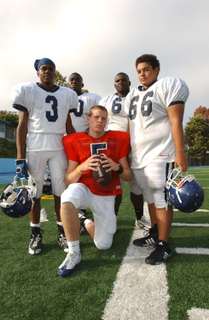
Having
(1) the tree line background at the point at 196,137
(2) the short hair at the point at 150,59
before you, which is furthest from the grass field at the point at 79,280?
(1) the tree line background at the point at 196,137

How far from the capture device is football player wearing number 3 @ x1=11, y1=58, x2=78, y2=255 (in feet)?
7.52

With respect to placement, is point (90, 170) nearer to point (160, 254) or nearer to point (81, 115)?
point (160, 254)

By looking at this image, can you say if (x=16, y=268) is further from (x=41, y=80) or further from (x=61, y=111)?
(x=41, y=80)

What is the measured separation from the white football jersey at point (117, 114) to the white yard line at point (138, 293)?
169 centimetres

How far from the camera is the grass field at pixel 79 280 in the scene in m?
1.30

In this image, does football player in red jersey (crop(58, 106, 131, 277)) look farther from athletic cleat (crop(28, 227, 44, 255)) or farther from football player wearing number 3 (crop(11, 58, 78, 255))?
athletic cleat (crop(28, 227, 44, 255))

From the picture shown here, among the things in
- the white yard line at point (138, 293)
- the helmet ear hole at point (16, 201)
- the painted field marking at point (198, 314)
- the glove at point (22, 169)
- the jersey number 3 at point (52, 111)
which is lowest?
the white yard line at point (138, 293)

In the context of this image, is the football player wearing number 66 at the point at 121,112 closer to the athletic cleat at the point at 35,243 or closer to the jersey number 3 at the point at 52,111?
the jersey number 3 at the point at 52,111

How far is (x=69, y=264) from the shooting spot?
5.78ft

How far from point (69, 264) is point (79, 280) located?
0.58 feet

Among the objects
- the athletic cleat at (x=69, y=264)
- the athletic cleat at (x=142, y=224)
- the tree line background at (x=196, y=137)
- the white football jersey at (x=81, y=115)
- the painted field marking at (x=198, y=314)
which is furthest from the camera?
the tree line background at (x=196, y=137)

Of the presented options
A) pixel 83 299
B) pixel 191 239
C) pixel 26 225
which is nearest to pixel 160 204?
pixel 191 239

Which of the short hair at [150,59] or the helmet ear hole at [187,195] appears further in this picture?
the short hair at [150,59]

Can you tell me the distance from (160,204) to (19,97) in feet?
5.47
